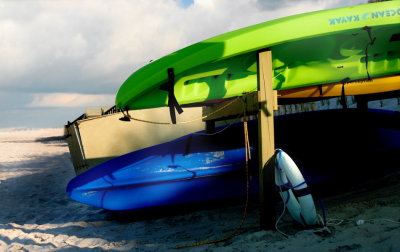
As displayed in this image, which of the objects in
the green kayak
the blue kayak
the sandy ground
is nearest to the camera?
the sandy ground

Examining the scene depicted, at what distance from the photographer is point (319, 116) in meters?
5.67

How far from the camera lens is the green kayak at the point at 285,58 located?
3.48m

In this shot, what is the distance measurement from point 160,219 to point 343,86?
10.8 ft

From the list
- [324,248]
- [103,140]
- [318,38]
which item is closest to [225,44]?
[318,38]

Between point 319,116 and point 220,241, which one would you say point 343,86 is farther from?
point 220,241

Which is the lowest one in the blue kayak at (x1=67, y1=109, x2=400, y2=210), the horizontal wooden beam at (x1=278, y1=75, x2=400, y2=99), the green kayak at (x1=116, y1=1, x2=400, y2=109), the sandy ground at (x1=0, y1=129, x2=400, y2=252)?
the sandy ground at (x1=0, y1=129, x2=400, y2=252)

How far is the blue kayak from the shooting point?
4410mm

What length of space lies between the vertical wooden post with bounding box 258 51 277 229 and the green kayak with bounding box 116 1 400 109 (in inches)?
16.9

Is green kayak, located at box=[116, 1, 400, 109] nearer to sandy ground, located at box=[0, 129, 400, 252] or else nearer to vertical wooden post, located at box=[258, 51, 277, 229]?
vertical wooden post, located at box=[258, 51, 277, 229]

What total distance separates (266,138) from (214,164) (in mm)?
1442

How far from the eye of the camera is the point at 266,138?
126 inches

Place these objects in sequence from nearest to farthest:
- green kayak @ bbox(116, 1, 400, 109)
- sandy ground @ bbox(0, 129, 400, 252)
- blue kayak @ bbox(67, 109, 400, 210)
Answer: sandy ground @ bbox(0, 129, 400, 252) → green kayak @ bbox(116, 1, 400, 109) → blue kayak @ bbox(67, 109, 400, 210)

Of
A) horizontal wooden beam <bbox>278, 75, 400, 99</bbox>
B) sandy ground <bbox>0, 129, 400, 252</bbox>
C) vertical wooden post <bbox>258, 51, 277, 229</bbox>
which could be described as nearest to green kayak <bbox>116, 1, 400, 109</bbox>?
horizontal wooden beam <bbox>278, 75, 400, 99</bbox>

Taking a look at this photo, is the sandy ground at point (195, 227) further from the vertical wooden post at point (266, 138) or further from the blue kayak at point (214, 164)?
the blue kayak at point (214, 164)
